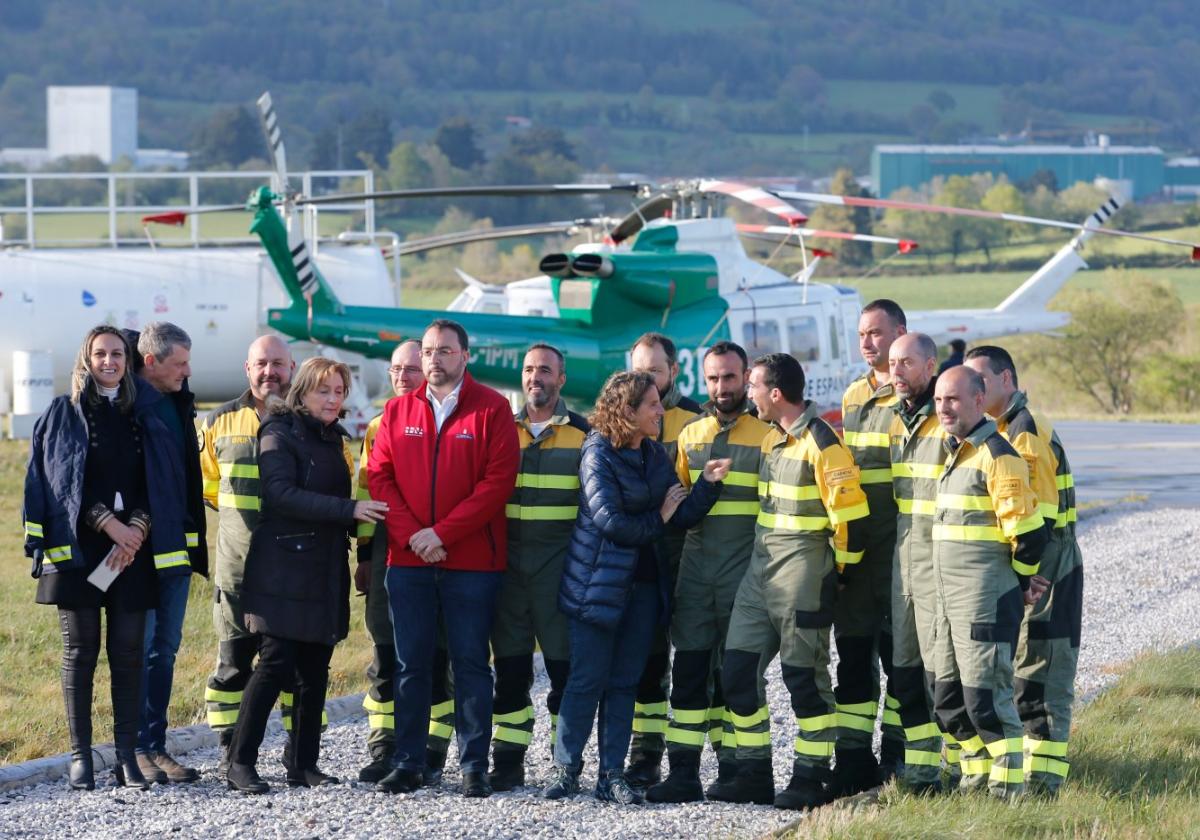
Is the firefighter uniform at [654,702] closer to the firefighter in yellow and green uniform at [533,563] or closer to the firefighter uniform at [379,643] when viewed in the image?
the firefighter in yellow and green uniform at [533,563]

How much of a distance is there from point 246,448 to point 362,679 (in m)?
2.54

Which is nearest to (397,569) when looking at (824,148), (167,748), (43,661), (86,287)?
(167,748)

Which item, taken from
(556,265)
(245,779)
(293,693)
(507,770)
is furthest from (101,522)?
(556,265)

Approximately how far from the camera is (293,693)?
7.06 metres

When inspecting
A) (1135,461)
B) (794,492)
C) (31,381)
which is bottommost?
(1135,461)

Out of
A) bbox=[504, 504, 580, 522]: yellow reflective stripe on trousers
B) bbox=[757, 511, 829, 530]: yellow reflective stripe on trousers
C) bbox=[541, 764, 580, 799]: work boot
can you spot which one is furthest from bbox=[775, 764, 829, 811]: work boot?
bbox=[504, 504, 580, 522]: yellow reflective stripe on trousers

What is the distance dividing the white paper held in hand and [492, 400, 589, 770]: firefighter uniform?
161 cm

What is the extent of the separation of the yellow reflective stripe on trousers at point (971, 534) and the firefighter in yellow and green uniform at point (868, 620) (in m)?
0.49

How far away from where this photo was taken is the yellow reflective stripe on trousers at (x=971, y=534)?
633cm

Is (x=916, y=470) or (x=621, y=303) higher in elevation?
(x=621, y=303)

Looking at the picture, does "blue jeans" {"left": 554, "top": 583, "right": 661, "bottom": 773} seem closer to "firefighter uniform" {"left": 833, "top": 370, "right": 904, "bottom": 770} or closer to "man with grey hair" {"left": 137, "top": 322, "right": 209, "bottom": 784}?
"firefighter uniform" {"left": 833, "top": 370, "right": 904, "bottom": 770}

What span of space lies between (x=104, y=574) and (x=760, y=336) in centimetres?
1158

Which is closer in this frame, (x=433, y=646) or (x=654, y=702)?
(x=433, y=646)

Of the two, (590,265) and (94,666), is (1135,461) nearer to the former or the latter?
(590,265)
